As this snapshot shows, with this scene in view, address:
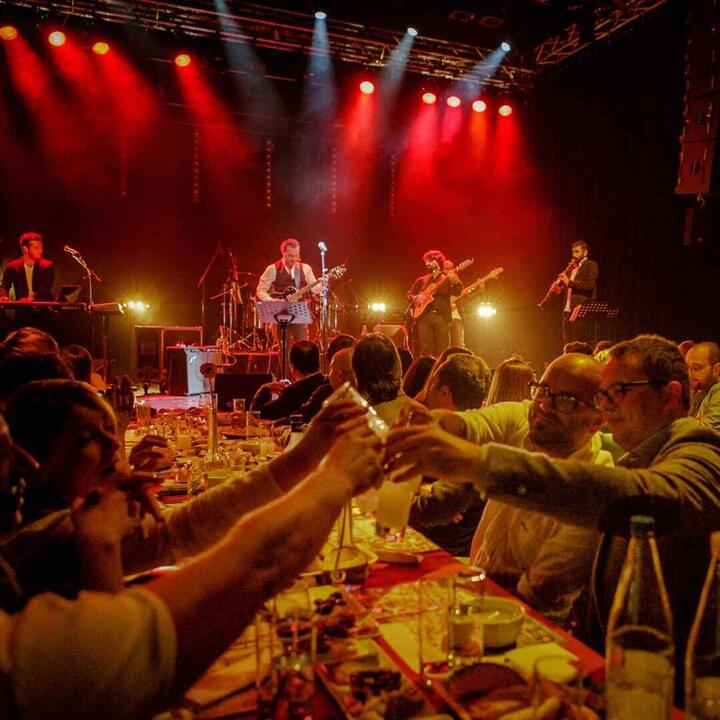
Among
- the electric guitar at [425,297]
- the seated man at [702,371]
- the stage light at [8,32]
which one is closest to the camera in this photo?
the seated man at [702,371]

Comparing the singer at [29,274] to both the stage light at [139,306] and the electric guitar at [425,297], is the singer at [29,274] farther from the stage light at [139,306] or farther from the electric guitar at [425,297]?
the electric guitar at [425,297]

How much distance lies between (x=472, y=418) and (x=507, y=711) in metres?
1.71

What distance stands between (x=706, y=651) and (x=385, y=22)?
10.7m

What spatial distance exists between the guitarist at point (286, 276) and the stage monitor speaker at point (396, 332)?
1.81 metres

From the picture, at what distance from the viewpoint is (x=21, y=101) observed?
1067 cm

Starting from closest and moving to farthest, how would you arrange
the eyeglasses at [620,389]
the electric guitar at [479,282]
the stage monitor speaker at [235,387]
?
the eyeglasses at [620,389] < the stage monitor speaker at [235,387] < the electric guitar at [479,282]

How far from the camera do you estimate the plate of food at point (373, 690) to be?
46.7 inches

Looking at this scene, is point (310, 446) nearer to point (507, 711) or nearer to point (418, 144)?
point (507, 711)

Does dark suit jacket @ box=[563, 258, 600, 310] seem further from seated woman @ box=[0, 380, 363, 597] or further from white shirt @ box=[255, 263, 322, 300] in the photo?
seated woman @ box=[0, 380, 363, 597]

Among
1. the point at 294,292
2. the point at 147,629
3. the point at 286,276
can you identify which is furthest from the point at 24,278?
the point at 147,629

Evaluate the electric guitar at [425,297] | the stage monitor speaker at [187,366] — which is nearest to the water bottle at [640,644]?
the stage monitor speaker at [187,366]

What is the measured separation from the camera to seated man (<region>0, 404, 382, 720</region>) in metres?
0.69

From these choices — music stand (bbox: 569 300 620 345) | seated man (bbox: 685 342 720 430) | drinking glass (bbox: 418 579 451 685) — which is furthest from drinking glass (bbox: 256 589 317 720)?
music stand (bbox: 569 300 620 345)

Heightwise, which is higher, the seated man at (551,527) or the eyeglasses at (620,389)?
the eyeglasses at (620,389)
